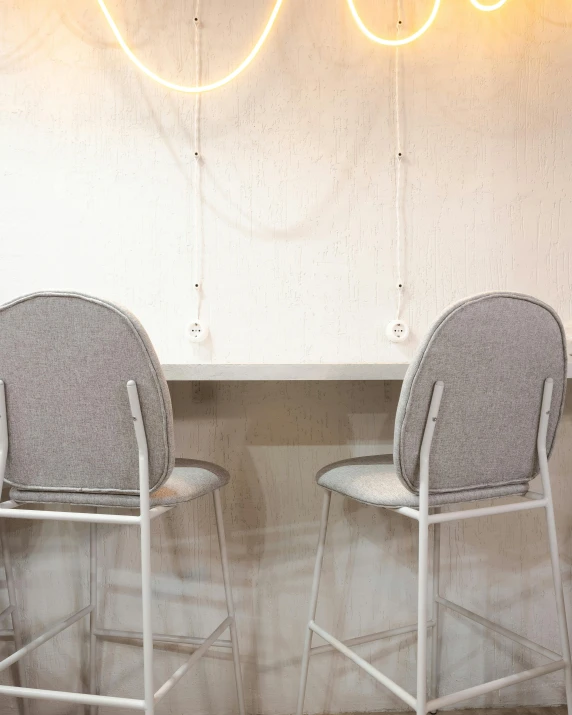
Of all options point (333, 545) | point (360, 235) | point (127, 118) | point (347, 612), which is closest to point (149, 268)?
point (127, 118)

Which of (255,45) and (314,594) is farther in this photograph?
(255,45)

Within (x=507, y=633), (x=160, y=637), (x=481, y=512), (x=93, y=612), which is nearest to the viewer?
(x=481, y=512)

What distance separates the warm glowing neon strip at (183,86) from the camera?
1845mm

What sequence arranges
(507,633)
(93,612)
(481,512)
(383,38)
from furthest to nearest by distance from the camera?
(383,38)
(93,612)
(507,633)
(481,512)

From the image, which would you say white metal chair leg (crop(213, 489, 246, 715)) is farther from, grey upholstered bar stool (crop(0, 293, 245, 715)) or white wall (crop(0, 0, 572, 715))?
grey upholstered bar stool (crop(0, 293, 245, 715))

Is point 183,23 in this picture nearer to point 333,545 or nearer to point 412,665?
point 333,545

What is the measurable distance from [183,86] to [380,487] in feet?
4.06

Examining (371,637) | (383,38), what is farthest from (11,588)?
(383,38)

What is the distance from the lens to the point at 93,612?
5.87 ft

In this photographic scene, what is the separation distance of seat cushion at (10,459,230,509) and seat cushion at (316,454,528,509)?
0.83 feet

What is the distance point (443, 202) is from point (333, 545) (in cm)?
99

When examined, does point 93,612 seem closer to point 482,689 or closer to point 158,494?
point 158,494

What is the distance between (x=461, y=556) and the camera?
73.4 inches

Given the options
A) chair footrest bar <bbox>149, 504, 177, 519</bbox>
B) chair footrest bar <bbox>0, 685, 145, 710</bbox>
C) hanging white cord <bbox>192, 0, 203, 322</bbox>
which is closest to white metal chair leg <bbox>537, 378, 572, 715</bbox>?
chair footrest bar <bbox>149, 504, 177, 519</bbox>
